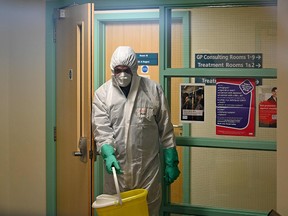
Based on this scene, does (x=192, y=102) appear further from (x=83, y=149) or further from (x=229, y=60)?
(x=83, y=149)

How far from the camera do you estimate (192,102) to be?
118 inches

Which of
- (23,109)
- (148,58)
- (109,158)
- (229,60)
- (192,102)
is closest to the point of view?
(109,158)

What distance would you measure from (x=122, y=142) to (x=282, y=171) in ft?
3.32

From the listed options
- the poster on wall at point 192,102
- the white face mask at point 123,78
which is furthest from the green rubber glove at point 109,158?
the poster on wall at point 192,102

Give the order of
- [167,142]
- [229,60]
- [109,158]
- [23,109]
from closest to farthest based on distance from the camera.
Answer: [109,158] → [167,142] → [229,60] → [23,109]

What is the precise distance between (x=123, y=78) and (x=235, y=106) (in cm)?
83

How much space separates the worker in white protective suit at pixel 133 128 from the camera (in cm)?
264

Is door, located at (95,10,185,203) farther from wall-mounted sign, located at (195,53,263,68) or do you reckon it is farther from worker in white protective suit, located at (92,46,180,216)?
worker in white protective suit, located at (92,46,180,216)

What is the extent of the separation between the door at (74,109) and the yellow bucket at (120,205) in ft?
1.60

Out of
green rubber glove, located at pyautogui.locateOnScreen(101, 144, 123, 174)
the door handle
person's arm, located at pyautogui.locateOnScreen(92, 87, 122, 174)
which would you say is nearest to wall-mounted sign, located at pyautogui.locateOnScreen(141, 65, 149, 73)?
person's arm, located at pyautogui.locateOnScreen(92, 87, 122, 174)

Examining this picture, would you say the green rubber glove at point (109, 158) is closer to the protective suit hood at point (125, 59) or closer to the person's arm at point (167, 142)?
the person's arm at point (167, 142)

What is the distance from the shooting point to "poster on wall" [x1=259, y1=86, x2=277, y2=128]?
2.83 meters

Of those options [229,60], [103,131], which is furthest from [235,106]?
[103,131]

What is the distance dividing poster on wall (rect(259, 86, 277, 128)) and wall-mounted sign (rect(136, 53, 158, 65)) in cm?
103
